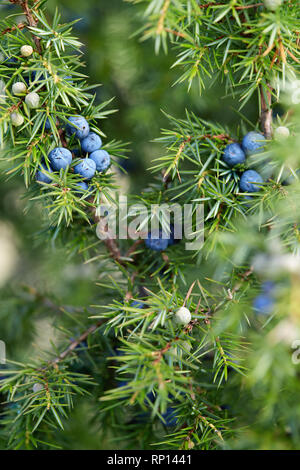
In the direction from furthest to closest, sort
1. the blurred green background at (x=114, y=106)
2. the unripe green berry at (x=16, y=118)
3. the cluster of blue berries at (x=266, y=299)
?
the blurred green background at (x=114, y=106)
the unripe green berry at (x=16, y=118)
the cluster of blue berries at (x=266, y=299)

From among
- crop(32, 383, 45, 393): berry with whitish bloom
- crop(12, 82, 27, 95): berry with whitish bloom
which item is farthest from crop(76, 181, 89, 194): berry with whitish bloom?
crop(32, 383, 45, 393): berry with whitish bloom

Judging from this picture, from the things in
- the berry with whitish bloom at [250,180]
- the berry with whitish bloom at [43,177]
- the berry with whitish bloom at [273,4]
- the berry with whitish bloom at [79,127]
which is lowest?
the berry with whitish bloom at [250,180]

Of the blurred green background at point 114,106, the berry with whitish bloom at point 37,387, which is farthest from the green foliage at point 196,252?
the blurred green background at point 114,106

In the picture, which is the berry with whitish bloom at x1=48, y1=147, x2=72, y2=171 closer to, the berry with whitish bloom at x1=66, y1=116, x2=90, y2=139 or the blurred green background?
the berry with whitish bloom at x1=66, y1=116, x2=90, y2=139

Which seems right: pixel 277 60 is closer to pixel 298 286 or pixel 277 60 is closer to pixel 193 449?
pixel 298 286

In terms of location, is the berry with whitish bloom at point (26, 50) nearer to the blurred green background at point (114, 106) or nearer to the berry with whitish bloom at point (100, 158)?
the berry with whitish bloom at point (100, 158)

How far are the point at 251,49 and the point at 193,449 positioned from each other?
0.41 metres

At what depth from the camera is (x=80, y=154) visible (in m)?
0.47

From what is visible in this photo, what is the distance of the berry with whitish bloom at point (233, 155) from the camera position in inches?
18.1

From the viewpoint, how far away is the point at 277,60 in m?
0.45

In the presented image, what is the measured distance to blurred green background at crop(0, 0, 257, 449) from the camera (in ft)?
2.47

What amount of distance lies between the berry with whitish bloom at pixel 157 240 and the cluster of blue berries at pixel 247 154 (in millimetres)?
107

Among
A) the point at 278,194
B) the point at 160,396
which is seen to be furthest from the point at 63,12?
the point at 160,396

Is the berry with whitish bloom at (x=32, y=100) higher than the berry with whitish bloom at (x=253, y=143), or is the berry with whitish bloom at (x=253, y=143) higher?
the berry with whitish bloom at (x=32, y=100)
